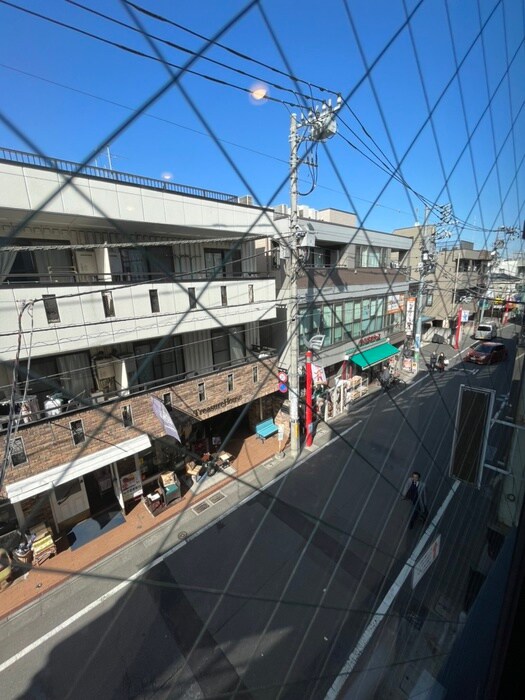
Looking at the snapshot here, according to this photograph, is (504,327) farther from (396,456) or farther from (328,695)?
(328,695)

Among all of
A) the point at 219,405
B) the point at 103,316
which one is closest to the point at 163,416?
the point at 219,405

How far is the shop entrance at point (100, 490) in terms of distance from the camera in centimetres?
654

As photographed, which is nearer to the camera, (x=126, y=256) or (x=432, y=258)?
(x=126, y=256)

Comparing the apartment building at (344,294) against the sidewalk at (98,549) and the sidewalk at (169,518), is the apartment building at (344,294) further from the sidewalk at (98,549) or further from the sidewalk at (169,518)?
the sidewalk at (98,549)

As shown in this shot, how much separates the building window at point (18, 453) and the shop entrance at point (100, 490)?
1964mm

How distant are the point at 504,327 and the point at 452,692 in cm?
2999

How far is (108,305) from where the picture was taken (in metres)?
5.27

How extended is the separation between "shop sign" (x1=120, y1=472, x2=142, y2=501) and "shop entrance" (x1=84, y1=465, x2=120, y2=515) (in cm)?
35

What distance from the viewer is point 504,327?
963 inches

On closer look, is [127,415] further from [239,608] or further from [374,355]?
[374,355]

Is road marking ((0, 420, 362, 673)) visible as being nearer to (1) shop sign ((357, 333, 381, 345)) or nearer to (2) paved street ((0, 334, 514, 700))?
(2) paved street ((0, 334, 514, 700))

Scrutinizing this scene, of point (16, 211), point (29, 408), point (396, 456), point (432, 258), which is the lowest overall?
point (396, 456)

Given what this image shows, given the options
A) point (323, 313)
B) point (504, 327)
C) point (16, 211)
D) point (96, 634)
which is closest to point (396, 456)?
point (323, 313)

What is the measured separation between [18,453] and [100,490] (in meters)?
2.43
